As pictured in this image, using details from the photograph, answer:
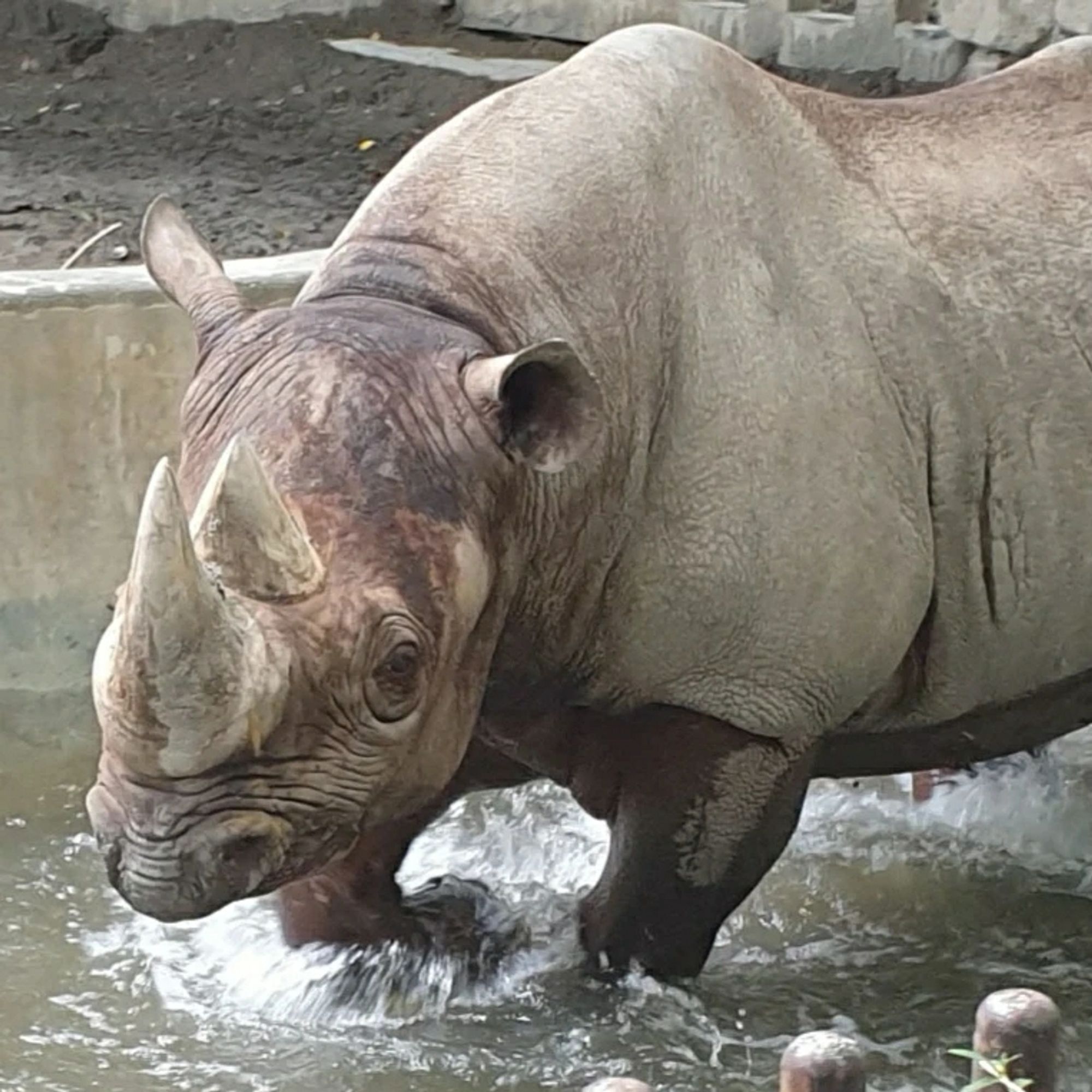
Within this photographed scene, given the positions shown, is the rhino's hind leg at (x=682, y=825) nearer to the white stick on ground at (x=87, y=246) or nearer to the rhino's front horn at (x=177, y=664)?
the rhino's front horn at (x=177, y=664)

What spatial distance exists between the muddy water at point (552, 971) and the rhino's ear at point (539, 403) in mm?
1231

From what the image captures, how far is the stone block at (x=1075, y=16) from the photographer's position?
26.3ft

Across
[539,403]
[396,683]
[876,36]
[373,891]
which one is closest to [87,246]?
[876,36]

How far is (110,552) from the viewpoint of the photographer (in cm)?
646

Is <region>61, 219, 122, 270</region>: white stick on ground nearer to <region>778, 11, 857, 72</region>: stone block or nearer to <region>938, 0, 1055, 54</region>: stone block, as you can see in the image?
<region>778, 11, 857, 72</region>: stone block

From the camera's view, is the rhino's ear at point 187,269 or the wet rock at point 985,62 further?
the wet rock at point 985,62

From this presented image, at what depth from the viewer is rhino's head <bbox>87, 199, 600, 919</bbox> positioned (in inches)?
140

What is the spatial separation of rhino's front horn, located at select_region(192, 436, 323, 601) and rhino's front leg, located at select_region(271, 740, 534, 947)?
1189 millimetres

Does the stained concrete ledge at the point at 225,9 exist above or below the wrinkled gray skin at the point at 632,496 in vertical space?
below

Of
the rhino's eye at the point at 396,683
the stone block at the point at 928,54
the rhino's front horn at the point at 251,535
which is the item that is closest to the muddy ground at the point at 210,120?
the stone block at the point at 928,54

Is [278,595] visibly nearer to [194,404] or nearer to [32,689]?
[194,404]

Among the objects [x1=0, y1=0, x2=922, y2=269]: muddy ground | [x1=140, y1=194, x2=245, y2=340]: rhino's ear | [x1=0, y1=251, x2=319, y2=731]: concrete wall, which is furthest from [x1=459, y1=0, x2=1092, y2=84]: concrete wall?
[x1=140, y1=194, x2=245, y2=340]: rhino's ear

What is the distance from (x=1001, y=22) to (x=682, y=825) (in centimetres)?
450

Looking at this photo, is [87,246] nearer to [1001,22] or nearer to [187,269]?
[1001,22]
